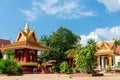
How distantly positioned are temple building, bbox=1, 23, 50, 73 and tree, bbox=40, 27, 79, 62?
2846 millimetres

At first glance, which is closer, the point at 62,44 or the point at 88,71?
the point at 88,71

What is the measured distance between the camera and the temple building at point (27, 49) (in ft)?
131

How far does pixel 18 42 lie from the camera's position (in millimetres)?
42812

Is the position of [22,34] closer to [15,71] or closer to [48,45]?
[48,45]

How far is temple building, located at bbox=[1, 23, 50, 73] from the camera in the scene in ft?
131

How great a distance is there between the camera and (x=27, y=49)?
4100cm

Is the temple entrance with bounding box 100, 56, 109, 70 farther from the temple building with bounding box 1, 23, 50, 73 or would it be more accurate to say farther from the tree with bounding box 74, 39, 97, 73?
the tree with bounding box 74, 39, 97, 73

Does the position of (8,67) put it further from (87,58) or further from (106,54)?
(106,54)

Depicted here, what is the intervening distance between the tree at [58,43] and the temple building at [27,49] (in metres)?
2.85

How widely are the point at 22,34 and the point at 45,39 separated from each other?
16.3ft

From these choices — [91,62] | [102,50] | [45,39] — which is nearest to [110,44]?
[102,50]

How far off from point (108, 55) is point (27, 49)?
13.3 metres

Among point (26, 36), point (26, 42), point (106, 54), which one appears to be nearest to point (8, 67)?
point (26, 42)

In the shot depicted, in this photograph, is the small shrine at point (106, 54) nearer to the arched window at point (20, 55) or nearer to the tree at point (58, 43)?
the tree at point (58, 43)
